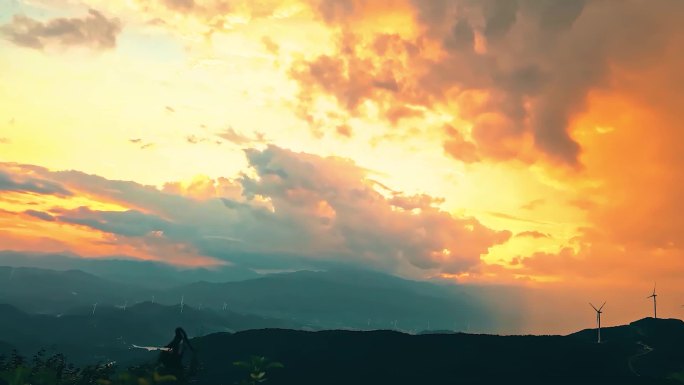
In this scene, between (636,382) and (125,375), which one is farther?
(636,382)

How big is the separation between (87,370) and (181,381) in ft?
229

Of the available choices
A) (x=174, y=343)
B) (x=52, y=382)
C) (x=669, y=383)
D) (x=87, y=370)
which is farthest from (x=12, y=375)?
(x=669, y=383)

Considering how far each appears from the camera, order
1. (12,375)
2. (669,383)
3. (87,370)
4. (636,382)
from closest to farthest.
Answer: (12,375) → (87,370) → (669,383) → (636,382)

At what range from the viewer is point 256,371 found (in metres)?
87.1

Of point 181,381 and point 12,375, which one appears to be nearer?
point 181,381

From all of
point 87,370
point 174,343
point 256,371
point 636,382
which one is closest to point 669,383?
point 636,382

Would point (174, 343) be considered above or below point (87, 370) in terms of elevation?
above

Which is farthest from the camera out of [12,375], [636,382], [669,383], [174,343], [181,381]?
[636,382]

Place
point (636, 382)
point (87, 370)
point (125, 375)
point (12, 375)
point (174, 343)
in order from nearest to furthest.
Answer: point (174, 343) → point (125, 375) → point (12, 375) → point (87, 370) → point (636, 382)

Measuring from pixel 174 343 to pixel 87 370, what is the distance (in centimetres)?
7790

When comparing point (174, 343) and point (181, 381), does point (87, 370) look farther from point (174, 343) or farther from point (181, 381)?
point (174, 343)

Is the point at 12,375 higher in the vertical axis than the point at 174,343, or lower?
lower

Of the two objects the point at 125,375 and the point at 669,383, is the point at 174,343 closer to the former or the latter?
the point at 125,375

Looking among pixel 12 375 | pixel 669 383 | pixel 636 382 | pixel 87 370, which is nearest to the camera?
pixel 12 375
